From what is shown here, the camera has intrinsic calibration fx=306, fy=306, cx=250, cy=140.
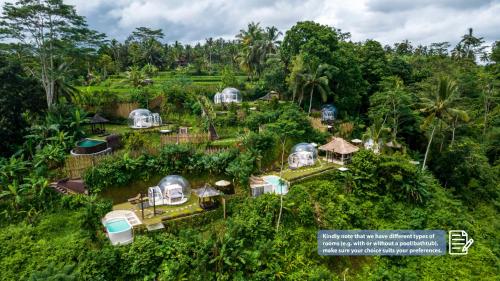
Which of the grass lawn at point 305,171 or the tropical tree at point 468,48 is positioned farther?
the tropical tree at point 468,48

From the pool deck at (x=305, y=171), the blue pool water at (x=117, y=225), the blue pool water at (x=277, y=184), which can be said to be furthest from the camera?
the pool deck at (x=305, y=171)

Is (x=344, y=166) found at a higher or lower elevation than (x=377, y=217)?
higher

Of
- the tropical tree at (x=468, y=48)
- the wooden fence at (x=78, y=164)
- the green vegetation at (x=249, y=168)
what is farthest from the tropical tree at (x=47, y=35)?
the tropical tree at (x=468, y=48)

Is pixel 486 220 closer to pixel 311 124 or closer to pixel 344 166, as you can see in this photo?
pixel 344 166

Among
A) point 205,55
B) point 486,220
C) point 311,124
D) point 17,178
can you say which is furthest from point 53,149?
point 205,55

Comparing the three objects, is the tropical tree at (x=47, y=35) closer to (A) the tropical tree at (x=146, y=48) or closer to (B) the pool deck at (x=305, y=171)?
(B) the pool deck at (x=305, y=171)

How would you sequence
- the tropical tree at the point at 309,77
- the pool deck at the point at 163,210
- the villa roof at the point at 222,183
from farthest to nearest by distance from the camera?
the tropical tree at the point at 309,77 → the villa roof at the point at 222,183 → the pool deck at the point at 163,210

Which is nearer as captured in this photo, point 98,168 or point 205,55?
point 98,168
